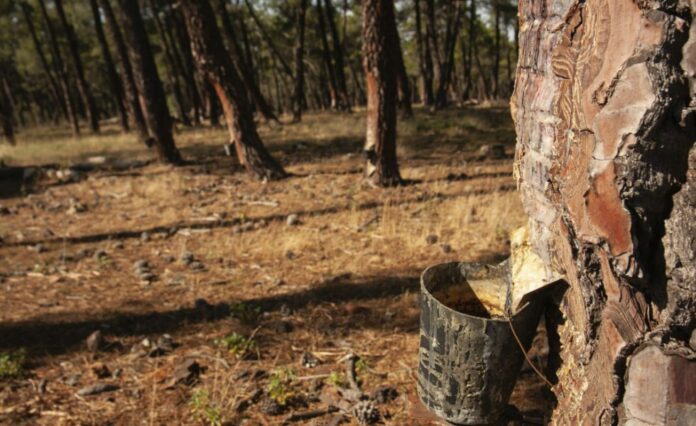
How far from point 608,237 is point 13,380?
158 inches

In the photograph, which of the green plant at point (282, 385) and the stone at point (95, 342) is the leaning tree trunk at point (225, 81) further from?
the green plant at point (282, 385)

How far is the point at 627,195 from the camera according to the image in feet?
4.26

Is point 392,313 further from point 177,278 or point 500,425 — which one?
point 177,278

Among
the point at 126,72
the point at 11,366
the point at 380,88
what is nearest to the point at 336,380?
the point at 11,366

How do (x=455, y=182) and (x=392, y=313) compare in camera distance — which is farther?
(x=455, y=182)

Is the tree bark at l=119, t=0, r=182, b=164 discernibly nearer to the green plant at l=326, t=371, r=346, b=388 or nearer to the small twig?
the green plant at l=326, t=371, r=346, b=388

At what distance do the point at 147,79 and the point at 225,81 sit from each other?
10.5ft

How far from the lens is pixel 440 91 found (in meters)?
20.7

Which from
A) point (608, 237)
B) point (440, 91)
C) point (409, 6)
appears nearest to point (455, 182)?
point (608, 237)

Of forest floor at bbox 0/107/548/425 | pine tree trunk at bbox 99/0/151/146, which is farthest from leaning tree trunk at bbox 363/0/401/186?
pine tree trunk at bbox 99/0/151/146

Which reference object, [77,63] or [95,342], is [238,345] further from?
[77,63]

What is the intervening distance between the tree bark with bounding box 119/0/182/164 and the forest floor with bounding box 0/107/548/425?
1319mm

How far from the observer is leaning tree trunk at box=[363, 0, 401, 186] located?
7.61m

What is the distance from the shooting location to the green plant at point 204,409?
9.87 feet
